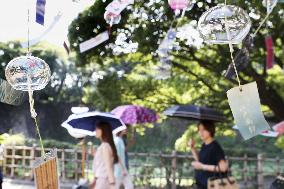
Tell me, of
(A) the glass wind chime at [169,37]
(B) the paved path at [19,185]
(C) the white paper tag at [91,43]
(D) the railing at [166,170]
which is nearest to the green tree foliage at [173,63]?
(A) the glass wind chime at [169,37]

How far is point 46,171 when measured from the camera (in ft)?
5.56

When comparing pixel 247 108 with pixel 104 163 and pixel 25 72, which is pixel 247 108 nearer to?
pixel 25 72

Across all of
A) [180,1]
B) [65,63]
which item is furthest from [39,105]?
[180,1]

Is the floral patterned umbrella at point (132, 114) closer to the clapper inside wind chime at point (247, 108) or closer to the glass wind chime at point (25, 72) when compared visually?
the glass wind chime at point (25, 72)

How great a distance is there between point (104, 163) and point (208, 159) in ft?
3.80

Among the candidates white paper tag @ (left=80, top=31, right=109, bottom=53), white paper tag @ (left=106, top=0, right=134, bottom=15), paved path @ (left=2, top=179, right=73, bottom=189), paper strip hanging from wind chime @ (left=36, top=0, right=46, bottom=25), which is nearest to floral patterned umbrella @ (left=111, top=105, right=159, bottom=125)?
white paper tag @ (left=80, top=31, right=109, bottom=53)

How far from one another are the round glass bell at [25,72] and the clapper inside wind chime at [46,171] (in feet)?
1.27

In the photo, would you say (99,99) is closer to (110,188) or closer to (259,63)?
(259,63)

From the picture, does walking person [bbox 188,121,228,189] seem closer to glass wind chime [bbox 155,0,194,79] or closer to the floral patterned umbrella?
glass wind chime [bbox 155,0,194,79]

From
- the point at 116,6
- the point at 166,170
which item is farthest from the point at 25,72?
the point at 166,170

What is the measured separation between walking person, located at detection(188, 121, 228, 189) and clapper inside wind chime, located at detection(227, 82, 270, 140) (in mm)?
2424

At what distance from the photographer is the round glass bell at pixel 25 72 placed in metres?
1.99

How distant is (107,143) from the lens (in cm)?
484

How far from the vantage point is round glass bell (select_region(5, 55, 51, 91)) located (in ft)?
6.53
